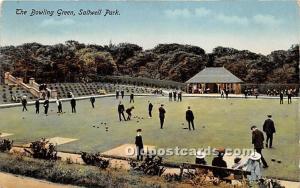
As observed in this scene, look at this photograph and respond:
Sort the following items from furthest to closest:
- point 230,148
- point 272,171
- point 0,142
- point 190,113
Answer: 1. point 0,142
2. point 190,113
3. point 230,148
4. point 272,171

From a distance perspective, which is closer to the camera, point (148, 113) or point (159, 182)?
point (159, 182)

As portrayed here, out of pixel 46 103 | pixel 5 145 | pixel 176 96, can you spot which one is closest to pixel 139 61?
pixel 176 96

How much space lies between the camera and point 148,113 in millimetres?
11742

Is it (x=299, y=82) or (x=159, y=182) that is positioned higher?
(x=299, y=82)

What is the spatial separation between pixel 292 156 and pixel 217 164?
64.0 inches

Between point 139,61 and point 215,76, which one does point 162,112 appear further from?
point 215,76

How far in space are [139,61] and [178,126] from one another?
1967 millimetres

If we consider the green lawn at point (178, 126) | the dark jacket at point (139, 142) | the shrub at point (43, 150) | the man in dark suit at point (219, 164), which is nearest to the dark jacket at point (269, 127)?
the green lawn at point (178, 126)

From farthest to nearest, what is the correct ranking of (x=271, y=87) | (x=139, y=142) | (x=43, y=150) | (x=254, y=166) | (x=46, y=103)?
(x=46, y=103), (x=43, y=150), (x=271, y=87), (x=139, y=142), (x=254, y=166)

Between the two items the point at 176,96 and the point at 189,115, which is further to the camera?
the point at 176,96

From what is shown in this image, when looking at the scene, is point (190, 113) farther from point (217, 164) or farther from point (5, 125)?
point (5, 125)

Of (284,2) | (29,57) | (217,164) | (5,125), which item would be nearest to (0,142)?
(5,125)

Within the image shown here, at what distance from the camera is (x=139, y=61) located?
11883 millimetres

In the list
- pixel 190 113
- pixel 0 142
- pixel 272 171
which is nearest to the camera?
pixel 272 171
